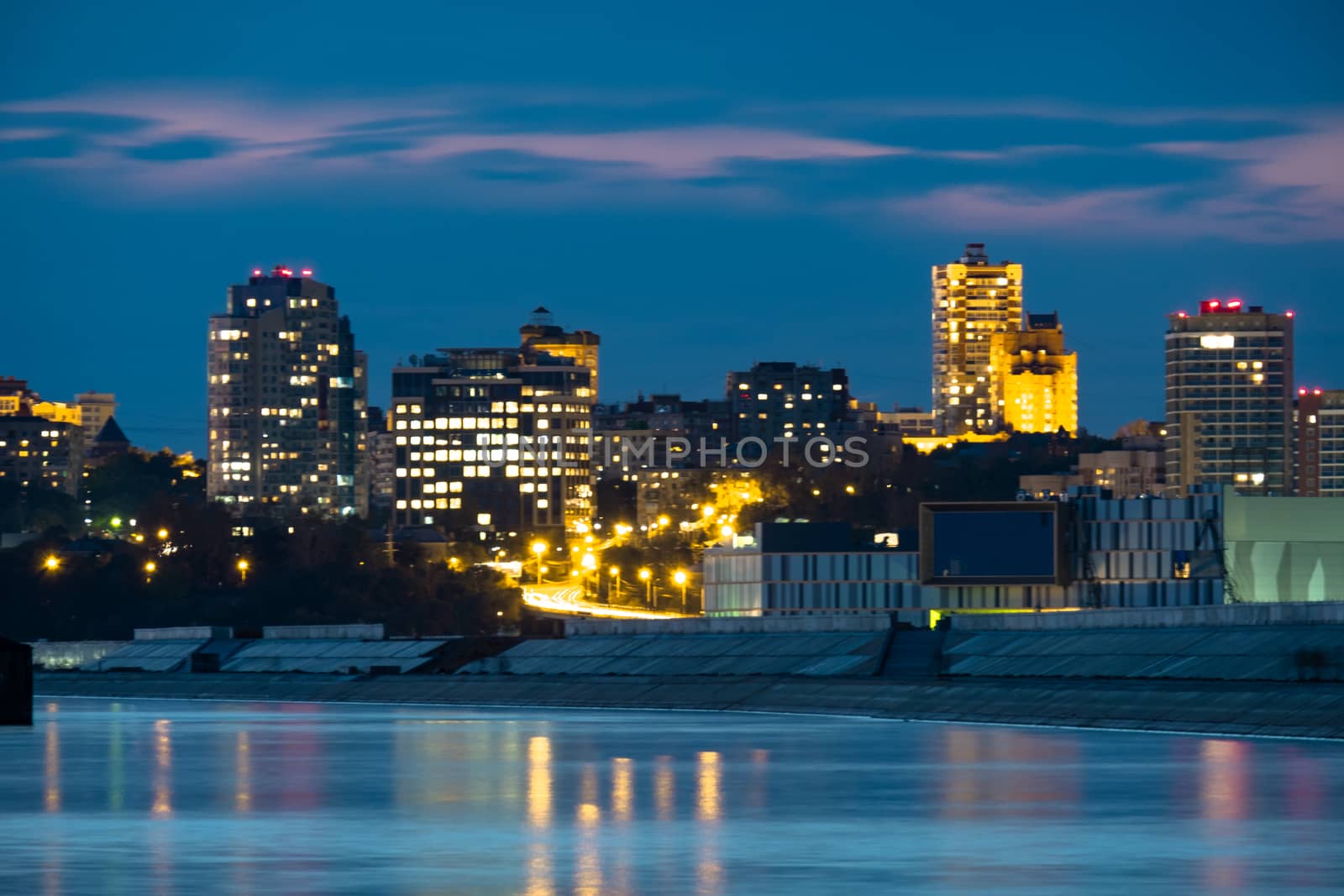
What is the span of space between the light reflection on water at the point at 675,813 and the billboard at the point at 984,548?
10044cm

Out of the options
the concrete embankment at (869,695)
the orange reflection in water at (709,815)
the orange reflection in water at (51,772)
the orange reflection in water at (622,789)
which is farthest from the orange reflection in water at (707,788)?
the concrete embankment at (869,695)

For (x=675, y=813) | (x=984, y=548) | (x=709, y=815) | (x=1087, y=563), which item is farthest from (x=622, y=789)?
(x=1087, y=563)

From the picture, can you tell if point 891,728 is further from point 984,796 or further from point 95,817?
point 95,817

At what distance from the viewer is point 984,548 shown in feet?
538

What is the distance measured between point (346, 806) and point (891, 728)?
92.6 ft

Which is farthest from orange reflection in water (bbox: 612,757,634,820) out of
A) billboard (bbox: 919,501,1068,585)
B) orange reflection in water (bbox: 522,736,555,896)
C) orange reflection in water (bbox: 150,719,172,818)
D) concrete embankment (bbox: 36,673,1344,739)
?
billboard (bbox: 919,501,1068,585)

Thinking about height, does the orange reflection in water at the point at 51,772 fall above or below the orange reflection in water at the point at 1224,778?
below

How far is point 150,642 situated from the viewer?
14625cm

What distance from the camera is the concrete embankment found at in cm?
6206

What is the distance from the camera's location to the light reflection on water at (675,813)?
2900 centimetres

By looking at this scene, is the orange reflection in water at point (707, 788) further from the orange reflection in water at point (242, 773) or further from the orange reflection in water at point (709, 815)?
the orange reflection in water at point (242, 773)

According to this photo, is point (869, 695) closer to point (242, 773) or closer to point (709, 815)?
point (242, 773)

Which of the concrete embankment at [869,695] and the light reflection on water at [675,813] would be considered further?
the concrete embankment at [869,695]

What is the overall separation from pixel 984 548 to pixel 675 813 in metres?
127
